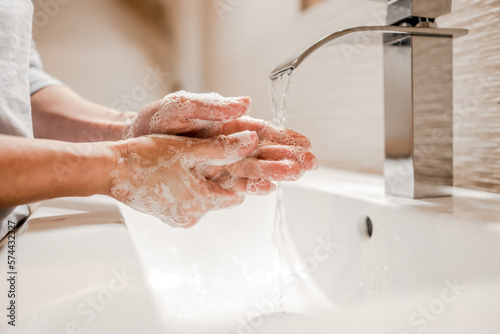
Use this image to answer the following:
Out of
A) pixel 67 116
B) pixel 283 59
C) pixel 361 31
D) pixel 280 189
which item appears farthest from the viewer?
pixel 283 59

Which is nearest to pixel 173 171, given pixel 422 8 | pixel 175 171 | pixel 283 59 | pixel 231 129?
pixel 175 171

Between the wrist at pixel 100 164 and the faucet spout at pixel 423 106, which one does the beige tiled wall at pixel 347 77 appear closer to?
the faucet spout at pixel 423 106

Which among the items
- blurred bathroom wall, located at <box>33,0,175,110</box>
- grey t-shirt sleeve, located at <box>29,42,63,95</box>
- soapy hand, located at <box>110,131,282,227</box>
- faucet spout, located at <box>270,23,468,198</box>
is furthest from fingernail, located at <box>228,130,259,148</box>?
blurred bathroom wall, located at <box>33,0,175,110</box>

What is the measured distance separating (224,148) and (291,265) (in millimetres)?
307

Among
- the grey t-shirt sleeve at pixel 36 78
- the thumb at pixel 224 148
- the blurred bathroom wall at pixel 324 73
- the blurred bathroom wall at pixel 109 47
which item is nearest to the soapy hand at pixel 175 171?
the thumb at pixel 224 148

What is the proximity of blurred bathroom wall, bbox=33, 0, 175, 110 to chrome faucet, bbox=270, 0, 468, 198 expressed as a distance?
1.44 meters

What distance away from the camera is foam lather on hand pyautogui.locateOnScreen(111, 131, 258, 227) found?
0.41m

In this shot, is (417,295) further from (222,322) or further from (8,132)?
(8,132)

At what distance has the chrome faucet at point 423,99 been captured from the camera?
50 centimetres

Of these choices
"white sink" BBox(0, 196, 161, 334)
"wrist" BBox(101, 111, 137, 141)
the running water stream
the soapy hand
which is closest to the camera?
"white sink" BBox(0, 196, 161, 334)

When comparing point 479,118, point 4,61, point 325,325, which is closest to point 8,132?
point 4,61

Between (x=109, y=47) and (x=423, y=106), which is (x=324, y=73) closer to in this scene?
(x=423, y=106)

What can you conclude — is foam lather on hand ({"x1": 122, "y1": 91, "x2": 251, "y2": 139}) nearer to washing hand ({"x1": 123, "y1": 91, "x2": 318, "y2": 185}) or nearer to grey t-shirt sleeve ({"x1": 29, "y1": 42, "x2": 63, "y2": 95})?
washing hand ({"x1": 123, "y1": 91, "x2": 318, "y2": 185})

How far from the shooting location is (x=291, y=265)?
66 cm
